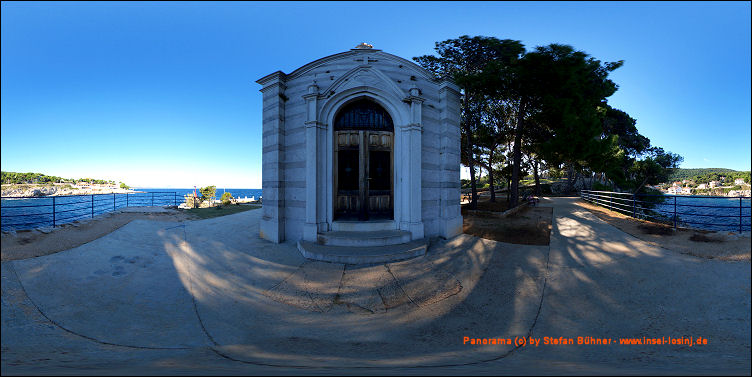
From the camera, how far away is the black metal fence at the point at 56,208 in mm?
4629

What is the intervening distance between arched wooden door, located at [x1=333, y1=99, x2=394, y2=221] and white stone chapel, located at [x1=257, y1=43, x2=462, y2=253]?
33mm

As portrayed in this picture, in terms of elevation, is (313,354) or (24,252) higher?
(24,252)

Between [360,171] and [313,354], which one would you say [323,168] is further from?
[313,354]

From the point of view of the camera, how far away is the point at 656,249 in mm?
5070

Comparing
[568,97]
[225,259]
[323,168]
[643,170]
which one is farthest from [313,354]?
[643,170]

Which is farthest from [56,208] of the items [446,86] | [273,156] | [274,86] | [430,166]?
[446,86]

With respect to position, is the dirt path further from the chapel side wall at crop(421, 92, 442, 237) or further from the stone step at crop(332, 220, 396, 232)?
the chapel side wall at crop(421, 92, 442, 237)

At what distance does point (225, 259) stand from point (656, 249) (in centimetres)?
958

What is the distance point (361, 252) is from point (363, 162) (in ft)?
10.2

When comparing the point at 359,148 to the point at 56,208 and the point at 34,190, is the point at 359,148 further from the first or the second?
the point at 56,208

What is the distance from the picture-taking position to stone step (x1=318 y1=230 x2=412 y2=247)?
651cm

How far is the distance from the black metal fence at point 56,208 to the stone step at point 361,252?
15.3 feet

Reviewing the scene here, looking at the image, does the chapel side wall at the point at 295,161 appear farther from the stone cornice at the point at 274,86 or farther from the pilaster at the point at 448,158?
the pilaster at the point at 448,158

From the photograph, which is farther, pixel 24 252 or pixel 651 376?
pixel 24 252
